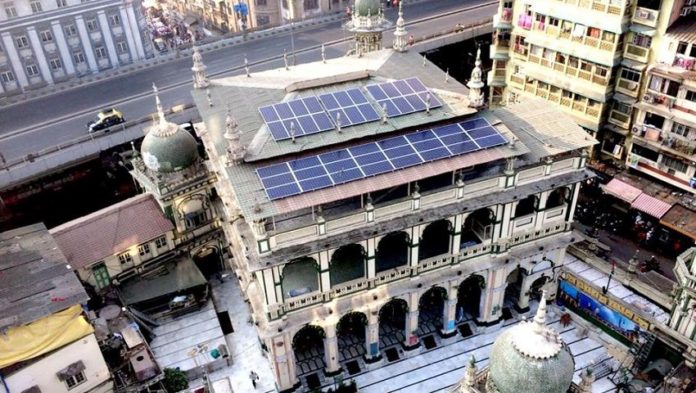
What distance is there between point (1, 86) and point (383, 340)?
237 ft

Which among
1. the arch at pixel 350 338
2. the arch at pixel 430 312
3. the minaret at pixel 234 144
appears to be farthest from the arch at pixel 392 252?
the minaret at pixel 234 144

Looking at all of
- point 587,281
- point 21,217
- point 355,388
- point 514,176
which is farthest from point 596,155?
point 21,217

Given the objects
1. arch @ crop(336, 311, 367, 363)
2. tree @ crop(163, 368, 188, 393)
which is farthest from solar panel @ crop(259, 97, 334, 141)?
tree @ crop(163, 368, 188, 393)

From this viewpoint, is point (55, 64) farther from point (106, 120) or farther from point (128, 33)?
point (106, 120)

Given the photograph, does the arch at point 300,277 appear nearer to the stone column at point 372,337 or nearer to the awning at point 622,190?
the stone column at point 372,337

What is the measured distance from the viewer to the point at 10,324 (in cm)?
4381

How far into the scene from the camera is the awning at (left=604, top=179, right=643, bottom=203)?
2571 inches

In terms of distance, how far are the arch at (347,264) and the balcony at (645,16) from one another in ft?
124

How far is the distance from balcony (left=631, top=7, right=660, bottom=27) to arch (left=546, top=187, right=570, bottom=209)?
21.7m

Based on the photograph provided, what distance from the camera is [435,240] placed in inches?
2148

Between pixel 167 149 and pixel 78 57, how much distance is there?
52154 mm

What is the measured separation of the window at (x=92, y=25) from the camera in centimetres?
9775

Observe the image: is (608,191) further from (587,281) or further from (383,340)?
(383,340)

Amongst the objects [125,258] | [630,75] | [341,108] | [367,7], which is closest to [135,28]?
[367,7]
